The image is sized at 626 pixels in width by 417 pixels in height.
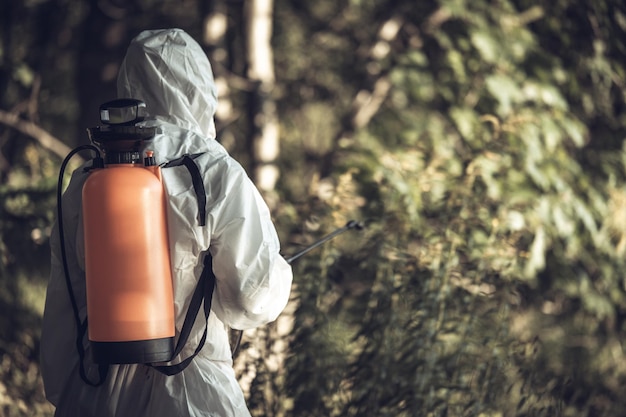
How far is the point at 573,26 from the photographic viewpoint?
19.2ft

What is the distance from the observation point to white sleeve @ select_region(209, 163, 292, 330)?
2301 millimetres

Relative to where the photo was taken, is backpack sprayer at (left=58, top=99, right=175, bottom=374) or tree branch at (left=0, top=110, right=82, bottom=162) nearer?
backpack sprayer at (left=58, top=99, right=175, bottom=374)

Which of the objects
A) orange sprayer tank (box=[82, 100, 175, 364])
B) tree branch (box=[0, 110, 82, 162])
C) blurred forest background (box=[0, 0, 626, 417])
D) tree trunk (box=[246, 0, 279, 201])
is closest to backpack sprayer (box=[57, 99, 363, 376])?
orange sprayer tank (box=[82, 100, 175, 364])

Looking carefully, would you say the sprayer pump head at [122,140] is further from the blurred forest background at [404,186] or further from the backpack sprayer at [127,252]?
the blurred forest background at [404,186]

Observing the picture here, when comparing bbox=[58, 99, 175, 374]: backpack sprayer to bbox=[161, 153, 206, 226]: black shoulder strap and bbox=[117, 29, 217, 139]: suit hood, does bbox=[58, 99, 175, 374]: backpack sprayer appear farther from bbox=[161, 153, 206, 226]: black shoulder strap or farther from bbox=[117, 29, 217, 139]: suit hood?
bbox=[117, 29, 217, 139]: suit hood

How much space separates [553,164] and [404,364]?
205 cm

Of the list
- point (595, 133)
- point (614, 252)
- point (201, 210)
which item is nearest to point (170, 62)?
point (201, 210)

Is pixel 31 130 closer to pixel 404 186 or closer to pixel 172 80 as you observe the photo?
pixel 404 186

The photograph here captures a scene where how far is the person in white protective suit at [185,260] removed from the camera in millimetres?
2305

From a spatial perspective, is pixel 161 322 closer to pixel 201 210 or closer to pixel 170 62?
pixel 201 210

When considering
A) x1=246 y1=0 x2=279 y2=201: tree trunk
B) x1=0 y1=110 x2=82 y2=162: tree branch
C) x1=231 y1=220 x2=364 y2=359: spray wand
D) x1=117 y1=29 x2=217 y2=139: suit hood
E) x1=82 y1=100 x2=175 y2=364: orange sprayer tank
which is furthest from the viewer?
x1=0 y1=110 x2=82 y2=162: tree branch

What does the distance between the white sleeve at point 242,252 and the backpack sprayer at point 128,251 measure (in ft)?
0.25

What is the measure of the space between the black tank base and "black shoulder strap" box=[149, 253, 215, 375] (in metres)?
0.05

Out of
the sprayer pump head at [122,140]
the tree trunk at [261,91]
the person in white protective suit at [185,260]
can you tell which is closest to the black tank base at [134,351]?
the person in white protective suit at [185,260]
